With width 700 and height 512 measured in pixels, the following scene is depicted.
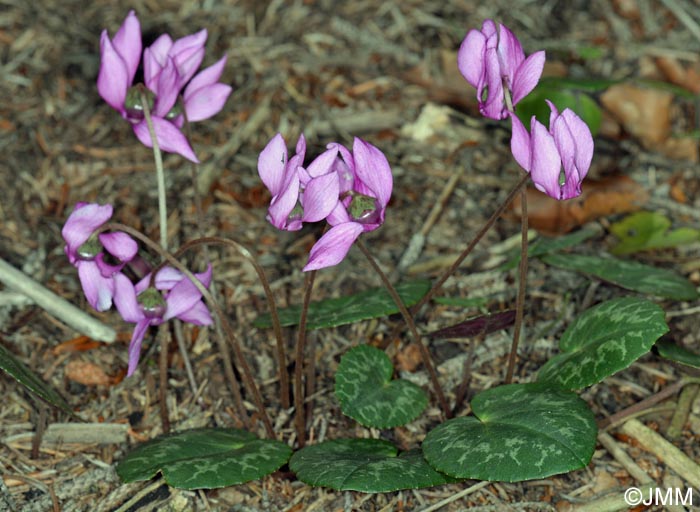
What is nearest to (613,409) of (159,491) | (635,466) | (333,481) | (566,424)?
(635,466)

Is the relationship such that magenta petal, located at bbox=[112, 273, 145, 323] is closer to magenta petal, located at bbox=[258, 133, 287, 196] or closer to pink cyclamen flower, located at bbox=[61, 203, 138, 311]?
pink cyclamen flower, located at bbox=[61, 203, 138, 311]

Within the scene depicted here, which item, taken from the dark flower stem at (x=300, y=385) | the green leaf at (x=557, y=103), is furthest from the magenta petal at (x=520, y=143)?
the green leaf at (x=557, y=103)

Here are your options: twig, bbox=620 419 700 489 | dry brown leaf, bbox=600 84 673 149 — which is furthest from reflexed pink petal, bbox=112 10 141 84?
dry brown leaf, bbox=600 84 673 149

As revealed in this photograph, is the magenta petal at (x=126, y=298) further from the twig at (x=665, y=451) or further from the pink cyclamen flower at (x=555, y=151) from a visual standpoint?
the twig at (x=665, y=451)

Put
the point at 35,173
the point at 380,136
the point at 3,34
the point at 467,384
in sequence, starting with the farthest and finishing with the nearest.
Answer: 1. the point at 3,34
2. the point at 380,136
3. the point at 35,173
4. the point at 467,384

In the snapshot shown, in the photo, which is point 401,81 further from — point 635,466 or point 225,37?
point 635,466

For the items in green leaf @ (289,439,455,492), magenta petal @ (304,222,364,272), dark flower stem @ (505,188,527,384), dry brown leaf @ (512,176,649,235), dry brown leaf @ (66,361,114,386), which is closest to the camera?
magenta petal @ (304,222,364,272)

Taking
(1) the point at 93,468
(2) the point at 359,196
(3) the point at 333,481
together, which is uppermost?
(2) the point at 359,196
